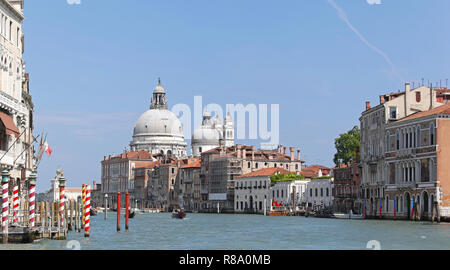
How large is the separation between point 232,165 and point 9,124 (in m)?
71.5

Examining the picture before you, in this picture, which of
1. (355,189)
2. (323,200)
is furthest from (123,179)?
(355,189)

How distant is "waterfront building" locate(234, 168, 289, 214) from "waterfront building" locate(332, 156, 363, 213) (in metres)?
15.7

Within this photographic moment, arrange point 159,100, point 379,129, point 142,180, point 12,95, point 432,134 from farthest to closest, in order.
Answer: point 159,100 < point 142,180 < point 379,129 < point 432,134 < point 12,95

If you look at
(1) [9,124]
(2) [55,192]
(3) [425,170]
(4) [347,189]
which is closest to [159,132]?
(2) [55,192]

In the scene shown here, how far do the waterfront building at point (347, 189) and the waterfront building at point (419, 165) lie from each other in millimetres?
8039

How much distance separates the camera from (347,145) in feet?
247

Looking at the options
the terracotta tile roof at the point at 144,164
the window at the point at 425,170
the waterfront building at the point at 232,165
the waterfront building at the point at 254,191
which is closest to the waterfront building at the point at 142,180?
the terracotta tile roof at the point at 144,164

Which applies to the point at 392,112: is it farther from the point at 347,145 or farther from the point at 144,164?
the point at 144,164

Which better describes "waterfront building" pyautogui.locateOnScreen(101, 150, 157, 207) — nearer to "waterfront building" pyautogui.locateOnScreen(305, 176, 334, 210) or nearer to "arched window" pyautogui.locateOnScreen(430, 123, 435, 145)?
"waterfront building" pyautogui.locateOnScreen(305, 176, 334, 210)

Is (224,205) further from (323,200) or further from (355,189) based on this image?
(355,189)

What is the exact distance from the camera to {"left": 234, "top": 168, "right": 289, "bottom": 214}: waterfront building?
283 feet

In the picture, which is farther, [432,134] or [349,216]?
[349,216]

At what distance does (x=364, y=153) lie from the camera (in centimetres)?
5897
